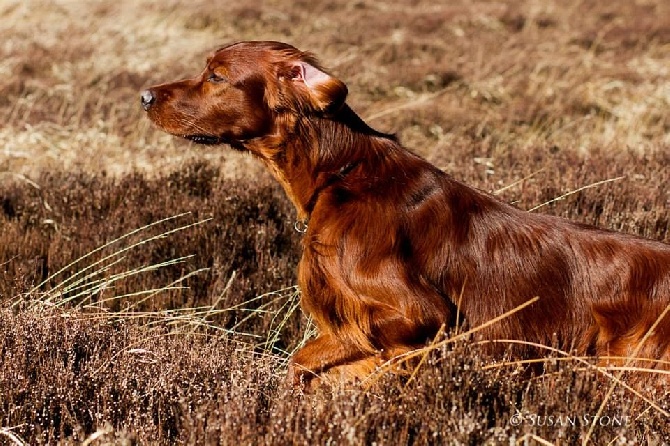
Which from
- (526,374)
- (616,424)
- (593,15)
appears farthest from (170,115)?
(593,15)

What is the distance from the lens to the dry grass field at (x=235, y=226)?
2492 millimetres

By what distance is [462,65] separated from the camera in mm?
9961

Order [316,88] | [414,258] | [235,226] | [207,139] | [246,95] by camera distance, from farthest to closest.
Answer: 1. [235,226]
2. [207,139]
3. [246,95]
4. [316,88]
5. [414,258]

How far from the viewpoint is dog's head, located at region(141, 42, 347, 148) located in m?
3.16

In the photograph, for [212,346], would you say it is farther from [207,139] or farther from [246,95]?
[246,95]

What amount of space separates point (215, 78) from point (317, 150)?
50cm

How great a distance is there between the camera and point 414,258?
9.74 feet

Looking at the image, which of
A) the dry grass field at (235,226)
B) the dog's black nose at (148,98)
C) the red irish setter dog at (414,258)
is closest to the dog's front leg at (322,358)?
the red irish setter dog at (414,258)

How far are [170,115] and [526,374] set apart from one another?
1.61 metres

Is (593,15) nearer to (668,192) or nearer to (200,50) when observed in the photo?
(200,50)

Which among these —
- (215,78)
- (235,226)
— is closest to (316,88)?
(215,78)

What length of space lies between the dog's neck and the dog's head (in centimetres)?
4

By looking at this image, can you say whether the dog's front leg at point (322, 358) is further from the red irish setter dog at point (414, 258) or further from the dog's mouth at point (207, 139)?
the dog's mouth at point (207, 139)

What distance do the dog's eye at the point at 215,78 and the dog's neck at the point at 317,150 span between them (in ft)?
0.92
